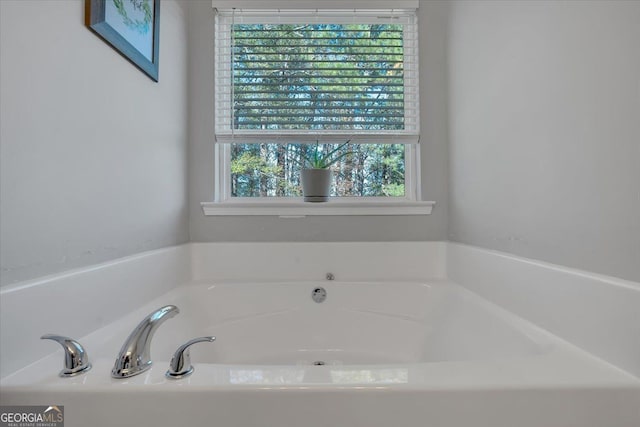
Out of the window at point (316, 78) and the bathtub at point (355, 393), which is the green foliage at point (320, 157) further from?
the bathtub at point (355, 393)

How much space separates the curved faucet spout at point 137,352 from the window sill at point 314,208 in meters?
0.92

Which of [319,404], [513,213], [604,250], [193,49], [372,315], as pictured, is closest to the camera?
[319,404]

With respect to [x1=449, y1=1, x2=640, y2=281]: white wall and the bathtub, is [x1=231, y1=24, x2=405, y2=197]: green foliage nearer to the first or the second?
[x1=449, y1=1, x2=640, y2=281]: white wall

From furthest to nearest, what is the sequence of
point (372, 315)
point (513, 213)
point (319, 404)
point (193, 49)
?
point (193, 49) < point (372, 315) < point (513, 213) < point (319, 404)

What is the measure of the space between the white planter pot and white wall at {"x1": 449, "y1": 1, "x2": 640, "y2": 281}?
0.65m

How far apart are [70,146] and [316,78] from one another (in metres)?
1.17

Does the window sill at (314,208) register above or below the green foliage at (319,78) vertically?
below

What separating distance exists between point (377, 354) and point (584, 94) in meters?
1.13

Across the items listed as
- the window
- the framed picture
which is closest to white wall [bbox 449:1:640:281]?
the window

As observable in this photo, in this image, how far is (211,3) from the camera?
1.59 meters

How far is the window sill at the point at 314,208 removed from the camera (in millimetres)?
1531

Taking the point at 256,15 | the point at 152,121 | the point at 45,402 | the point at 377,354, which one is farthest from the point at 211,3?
the point at 377,354

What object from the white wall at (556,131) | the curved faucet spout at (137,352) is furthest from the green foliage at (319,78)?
the curved faucet spout at (137,352)

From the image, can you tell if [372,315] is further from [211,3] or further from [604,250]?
[211,3]
